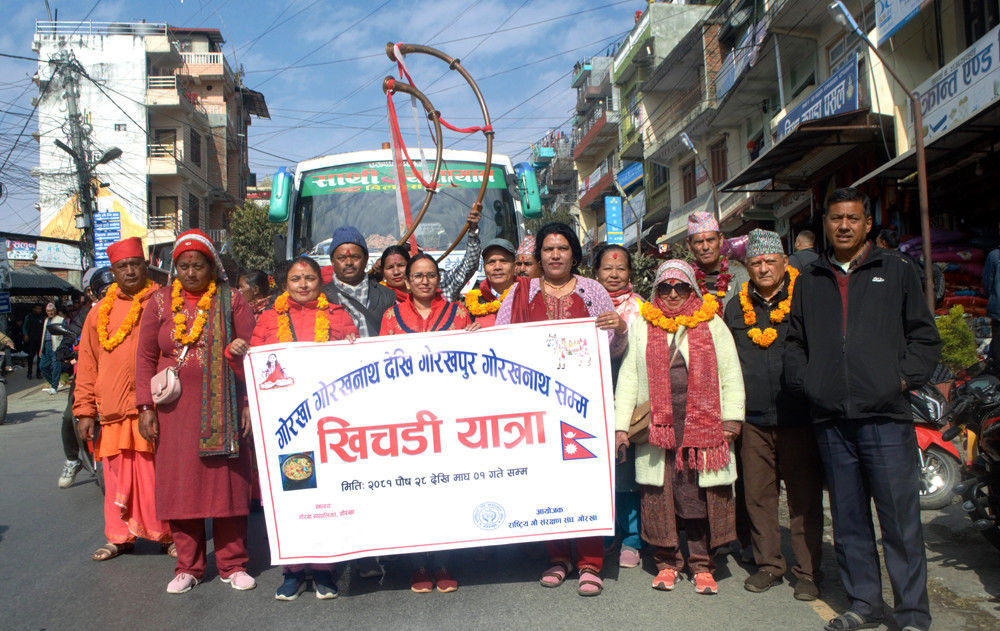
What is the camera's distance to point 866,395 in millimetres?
3445

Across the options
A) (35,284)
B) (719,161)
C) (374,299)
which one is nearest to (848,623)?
(374,299)

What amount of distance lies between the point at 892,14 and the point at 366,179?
9.29 m

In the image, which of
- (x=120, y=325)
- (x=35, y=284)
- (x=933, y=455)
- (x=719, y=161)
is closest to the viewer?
(x=120, y=325)

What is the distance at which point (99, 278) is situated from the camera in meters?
6.45

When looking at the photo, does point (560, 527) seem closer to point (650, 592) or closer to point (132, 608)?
point (650, 592)

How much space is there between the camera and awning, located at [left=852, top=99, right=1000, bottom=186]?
31.8 ft

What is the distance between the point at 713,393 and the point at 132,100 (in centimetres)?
3812

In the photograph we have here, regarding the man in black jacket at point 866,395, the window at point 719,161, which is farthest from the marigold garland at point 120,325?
the window at point 719,161

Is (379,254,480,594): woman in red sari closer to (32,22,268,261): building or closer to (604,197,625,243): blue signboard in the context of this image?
(604,197,625,243): blue signboard

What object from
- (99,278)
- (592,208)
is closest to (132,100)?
(592,208)

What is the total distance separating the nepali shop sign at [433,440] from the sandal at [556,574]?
0.27 meters

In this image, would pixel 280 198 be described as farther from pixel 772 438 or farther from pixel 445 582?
pixel 772 438

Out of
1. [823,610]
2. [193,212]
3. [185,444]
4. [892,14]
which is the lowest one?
[823,610]

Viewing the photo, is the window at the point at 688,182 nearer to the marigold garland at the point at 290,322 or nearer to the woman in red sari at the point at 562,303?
the woman in red sari at the point at 562,303
